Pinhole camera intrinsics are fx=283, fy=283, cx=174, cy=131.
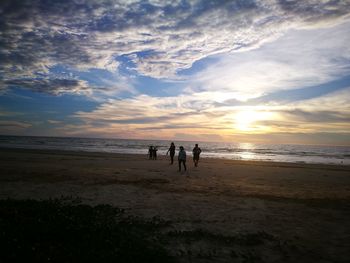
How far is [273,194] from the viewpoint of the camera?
14.4 meters

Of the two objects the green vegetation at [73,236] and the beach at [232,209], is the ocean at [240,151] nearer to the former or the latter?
the beach at [232,209]

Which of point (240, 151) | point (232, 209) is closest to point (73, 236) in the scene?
point (232, 209)

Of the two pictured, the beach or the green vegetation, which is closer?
the green vegetation

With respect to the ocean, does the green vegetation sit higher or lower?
lower

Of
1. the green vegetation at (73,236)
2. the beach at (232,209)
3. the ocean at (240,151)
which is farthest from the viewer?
the ocean at (240,151)

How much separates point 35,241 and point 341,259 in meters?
7.09

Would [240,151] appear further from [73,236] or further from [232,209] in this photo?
[73,236]

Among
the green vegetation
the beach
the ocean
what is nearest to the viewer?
the green vegetation

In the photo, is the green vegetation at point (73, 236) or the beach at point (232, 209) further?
the beach at point (232, 209)

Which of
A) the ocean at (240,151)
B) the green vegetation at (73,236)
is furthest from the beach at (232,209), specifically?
the ocean at (240,151)

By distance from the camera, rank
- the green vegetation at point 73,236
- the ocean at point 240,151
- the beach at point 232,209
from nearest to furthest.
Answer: the green vegetation at point 73,236 < the beach at point 232,209 < the ocean at point 240,151

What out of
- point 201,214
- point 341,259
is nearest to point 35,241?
point 201,214

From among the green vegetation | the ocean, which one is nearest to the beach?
the green vegetation

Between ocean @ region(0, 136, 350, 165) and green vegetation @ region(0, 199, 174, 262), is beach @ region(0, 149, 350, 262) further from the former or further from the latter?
ocean @ region(0, 136, 350, 165)
